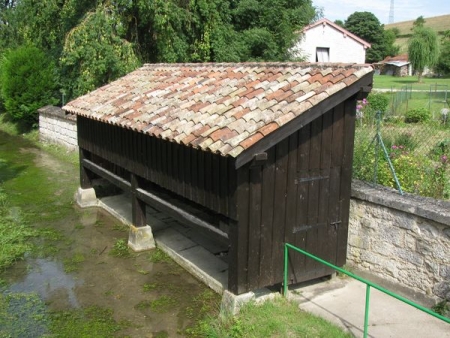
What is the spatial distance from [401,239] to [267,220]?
72.1 inches

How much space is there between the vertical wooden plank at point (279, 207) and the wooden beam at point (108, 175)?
3.73 metres

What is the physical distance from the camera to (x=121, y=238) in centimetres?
870

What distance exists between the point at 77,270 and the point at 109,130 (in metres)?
2.91

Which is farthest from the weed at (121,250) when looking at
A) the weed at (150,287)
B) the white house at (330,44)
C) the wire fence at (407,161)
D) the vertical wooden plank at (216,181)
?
the white house at (330,44)

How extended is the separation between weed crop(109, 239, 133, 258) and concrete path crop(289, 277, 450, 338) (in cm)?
327

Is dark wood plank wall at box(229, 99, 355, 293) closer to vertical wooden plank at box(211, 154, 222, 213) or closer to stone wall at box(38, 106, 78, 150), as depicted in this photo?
vertical wooden plank at box(211, 154, 222, 213)

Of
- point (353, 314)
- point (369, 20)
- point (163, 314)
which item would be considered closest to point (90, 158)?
point (163, 314)

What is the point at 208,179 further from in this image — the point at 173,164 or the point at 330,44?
the point at 330,44

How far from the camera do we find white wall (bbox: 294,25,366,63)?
31.5m

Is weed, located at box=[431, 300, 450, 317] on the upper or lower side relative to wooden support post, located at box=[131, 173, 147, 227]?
lower

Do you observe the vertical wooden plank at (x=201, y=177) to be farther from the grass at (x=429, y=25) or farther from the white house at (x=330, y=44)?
the grass at (x=429, y=25)

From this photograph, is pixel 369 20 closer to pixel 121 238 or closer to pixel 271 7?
pixel 271 7

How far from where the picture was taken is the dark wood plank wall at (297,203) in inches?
212

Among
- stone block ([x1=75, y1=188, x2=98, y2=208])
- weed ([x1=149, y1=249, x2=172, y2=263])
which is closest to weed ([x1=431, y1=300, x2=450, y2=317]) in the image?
weed ([x1=149, y1=249, x2=172, y2=263])
